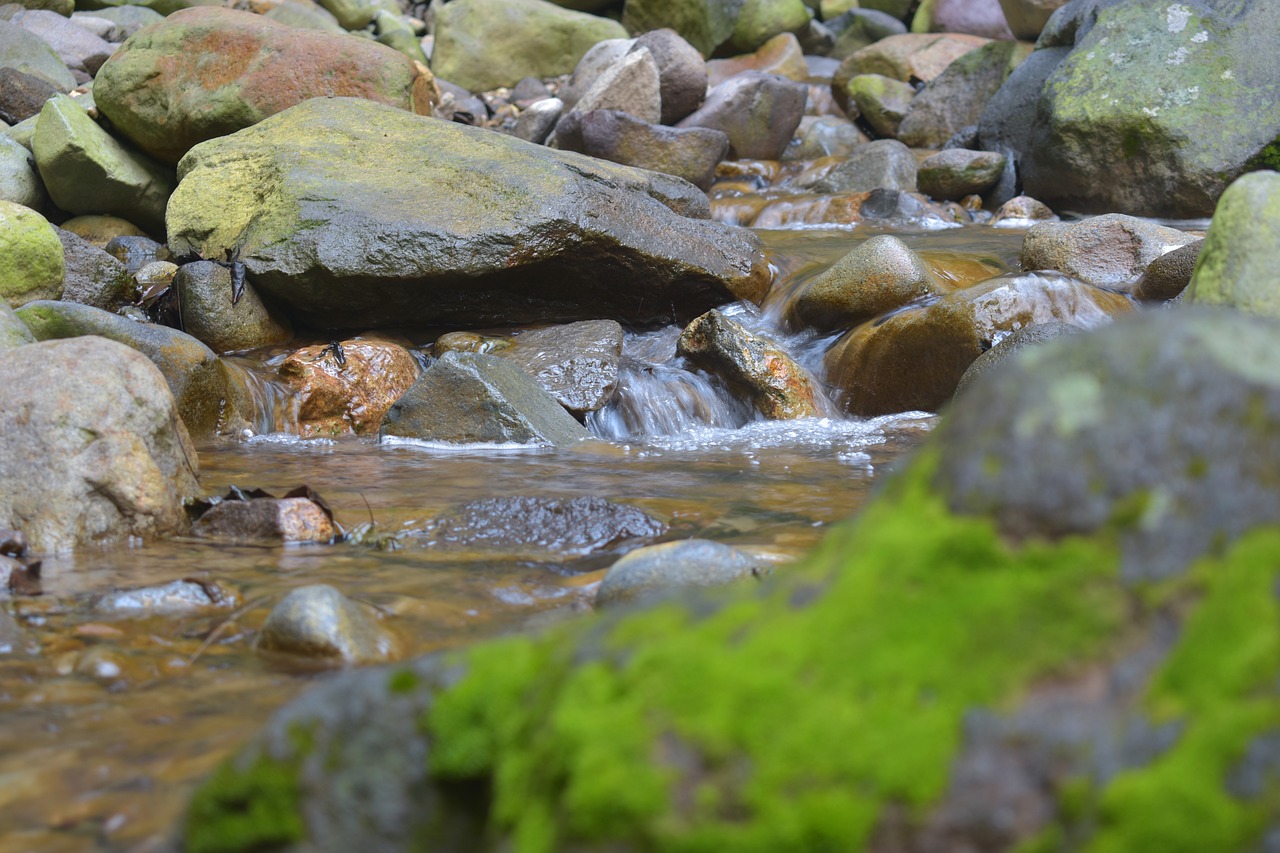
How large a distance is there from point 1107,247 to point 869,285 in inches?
87.9

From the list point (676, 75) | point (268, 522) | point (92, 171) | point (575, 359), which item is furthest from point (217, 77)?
point (268, 522)

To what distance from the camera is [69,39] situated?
17.4m

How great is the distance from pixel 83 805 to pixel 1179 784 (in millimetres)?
1956

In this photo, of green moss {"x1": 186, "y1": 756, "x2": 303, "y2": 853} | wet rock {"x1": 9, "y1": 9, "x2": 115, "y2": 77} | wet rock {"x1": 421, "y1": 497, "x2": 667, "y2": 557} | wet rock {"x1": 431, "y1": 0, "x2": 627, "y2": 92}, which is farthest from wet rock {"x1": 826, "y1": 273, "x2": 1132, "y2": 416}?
wet rock {"x1": 9, "y1": 9, "x2": 115, "y2": 77}

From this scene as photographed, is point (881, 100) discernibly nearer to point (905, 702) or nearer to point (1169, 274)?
point (1169, 274)

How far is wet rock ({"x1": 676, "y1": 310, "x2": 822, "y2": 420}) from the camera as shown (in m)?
7.72

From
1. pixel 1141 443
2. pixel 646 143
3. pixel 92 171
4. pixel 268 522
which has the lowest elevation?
pixel 92 171

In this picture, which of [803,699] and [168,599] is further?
[168,599]

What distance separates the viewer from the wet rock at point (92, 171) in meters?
10.1

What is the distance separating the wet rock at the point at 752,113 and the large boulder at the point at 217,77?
5758 millimetres

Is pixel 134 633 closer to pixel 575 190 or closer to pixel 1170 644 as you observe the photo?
pixel 1170 644

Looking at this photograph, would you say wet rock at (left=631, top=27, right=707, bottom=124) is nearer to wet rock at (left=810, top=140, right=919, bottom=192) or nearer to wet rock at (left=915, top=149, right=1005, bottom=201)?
wet rock at (left=810, top=140, right=919, bottom=192)

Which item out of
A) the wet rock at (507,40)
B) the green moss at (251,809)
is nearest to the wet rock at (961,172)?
the wet rock at (507,40)

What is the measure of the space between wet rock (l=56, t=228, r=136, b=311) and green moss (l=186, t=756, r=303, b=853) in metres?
8.04
